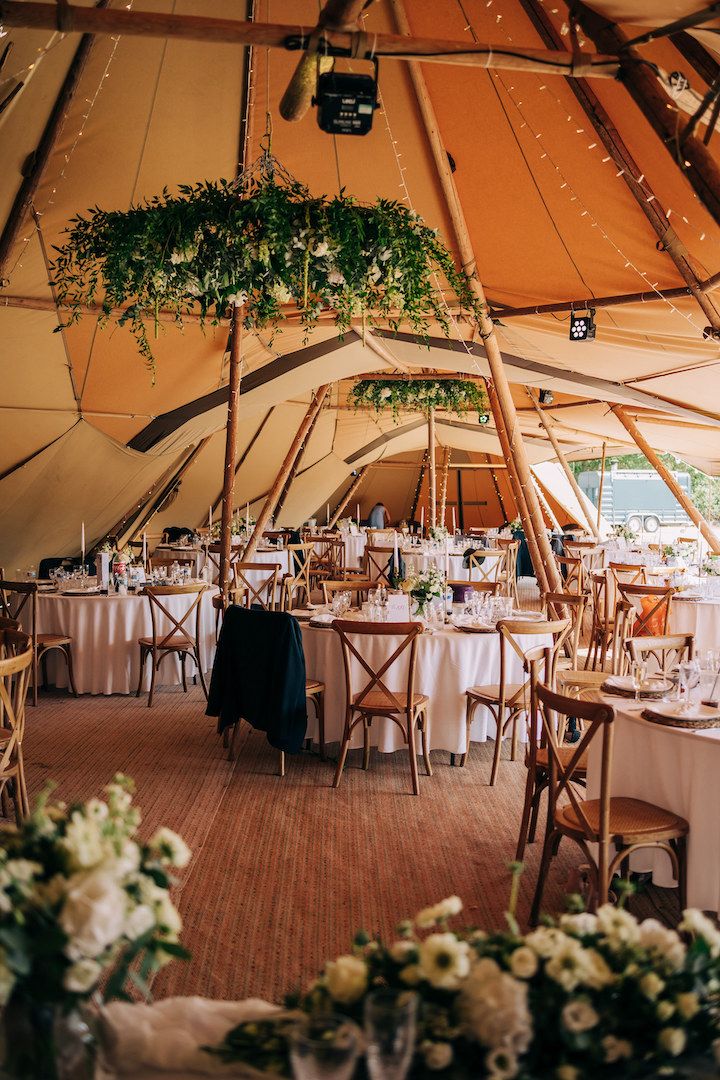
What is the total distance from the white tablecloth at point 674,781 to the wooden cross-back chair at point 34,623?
4.55m

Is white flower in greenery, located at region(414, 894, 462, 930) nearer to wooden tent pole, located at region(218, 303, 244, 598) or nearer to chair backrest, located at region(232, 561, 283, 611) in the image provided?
chair backrest, located at region(232, 561, 283, 611)

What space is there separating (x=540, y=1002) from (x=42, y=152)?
628 centimetres

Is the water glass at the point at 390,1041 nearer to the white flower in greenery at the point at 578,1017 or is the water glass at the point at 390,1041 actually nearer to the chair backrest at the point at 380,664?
the white flower in greenery at the point at 578,1017

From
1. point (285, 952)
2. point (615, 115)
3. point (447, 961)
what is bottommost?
point (285, 952)

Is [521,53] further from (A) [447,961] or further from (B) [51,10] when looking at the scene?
(A) [447,961]

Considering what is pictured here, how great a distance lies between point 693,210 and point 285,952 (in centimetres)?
540

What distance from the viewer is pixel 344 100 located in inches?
160

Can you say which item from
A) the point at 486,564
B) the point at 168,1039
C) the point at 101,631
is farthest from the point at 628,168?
the point at 486,564

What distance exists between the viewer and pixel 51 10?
150 inches

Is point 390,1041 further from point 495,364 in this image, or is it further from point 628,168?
point 495,364

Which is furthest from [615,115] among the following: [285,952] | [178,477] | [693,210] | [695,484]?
[695,484]

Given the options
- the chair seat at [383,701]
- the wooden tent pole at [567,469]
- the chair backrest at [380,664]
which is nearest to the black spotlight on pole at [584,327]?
the chair backrest at [380,664]

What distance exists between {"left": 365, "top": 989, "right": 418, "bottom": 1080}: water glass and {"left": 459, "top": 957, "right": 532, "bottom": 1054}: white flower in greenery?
105 mm

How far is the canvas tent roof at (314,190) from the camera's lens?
19.9 ft
